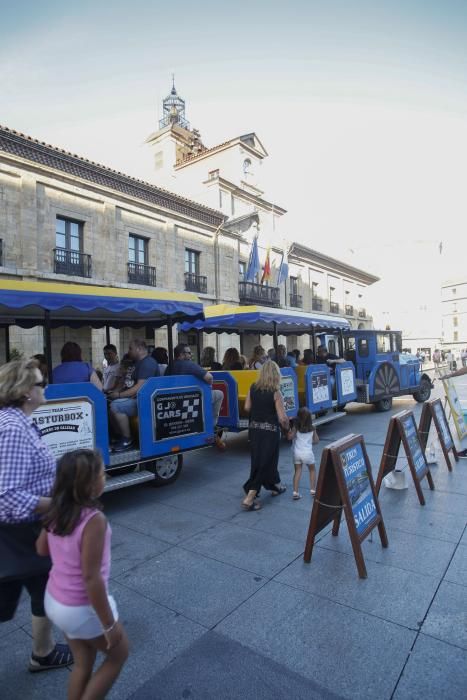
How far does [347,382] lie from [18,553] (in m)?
9.71

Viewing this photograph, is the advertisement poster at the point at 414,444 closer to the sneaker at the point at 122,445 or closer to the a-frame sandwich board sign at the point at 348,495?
the a-frame sandwich board sign at the point at 348,495

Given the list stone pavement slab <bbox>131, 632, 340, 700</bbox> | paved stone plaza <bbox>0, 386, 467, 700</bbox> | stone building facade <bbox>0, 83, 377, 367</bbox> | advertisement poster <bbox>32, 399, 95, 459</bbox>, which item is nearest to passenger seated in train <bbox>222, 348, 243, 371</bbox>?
paved stone plaza <bbox>0, 386, 467, 700</bbox>

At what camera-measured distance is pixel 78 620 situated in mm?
1868

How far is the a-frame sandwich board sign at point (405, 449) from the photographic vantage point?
16.8ft

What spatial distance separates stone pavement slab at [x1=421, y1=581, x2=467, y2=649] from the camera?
2.75 metres

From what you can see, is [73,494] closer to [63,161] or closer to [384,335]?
[384,335]

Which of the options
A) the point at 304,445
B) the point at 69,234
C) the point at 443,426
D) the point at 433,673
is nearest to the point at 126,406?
the point at 304,445

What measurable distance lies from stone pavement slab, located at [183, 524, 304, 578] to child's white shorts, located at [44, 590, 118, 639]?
2045 millimetres

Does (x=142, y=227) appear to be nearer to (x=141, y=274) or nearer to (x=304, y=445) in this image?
(x=141, y=274)

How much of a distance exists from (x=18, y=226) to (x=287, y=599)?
15.1 m

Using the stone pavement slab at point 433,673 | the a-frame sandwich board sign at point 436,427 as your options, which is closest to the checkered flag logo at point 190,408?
the a-frame sandwich board sign at point 436,427

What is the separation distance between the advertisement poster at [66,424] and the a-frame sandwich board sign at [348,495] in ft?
8.23

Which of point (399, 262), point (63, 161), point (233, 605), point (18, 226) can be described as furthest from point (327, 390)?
point (399, 262)

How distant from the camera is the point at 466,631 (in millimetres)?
2799
